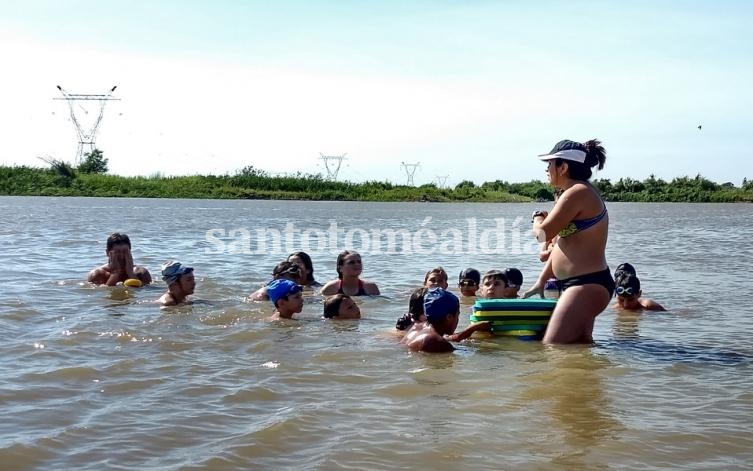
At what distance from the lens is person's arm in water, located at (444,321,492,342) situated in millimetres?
7129

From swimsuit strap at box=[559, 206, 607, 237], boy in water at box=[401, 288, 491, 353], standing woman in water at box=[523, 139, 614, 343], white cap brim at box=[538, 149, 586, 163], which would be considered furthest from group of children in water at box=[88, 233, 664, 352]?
white cap brim at box=[538, 149, 586, 163]

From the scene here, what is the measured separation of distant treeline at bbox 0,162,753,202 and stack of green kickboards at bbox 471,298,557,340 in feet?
183

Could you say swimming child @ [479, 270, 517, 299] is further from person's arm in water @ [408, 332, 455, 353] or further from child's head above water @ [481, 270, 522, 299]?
person's arm in water @ [408, 332, 455, 353]

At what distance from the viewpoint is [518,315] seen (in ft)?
23.9

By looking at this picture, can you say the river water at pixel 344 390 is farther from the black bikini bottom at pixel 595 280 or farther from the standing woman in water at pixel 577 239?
the black bikini bottom at pixel 595 280

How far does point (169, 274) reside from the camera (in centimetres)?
959

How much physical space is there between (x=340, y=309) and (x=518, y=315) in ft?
7.58

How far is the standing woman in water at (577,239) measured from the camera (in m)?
6.73

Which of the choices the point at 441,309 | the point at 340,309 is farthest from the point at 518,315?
the point at 340,309

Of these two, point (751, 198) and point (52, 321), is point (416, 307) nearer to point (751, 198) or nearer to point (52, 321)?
point (52, 321)

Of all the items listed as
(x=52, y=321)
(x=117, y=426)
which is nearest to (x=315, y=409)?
(x=117, y=426)

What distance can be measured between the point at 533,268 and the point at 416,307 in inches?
334

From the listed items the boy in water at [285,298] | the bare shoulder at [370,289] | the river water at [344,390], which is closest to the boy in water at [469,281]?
the river water at [344,390]

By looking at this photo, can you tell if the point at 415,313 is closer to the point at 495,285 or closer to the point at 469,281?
the point at 495,285
